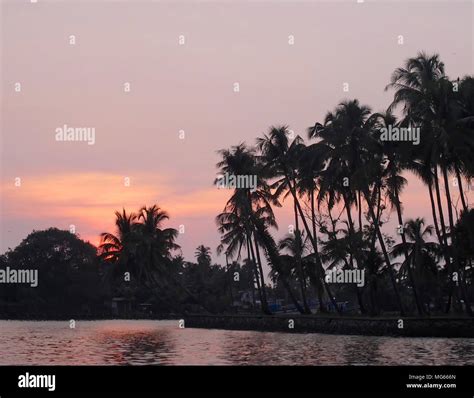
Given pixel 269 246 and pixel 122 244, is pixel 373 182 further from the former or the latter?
pixel 122 244

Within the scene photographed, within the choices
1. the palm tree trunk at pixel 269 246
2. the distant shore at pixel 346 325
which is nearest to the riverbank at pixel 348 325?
the distant shore at pixel 346 325

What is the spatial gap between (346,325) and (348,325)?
0.33 meters

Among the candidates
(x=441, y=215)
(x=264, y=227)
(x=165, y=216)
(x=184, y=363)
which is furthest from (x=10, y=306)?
(x=184, y=363)

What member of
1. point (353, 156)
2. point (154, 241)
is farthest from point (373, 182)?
point (154, 241)

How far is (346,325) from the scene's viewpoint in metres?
57.8

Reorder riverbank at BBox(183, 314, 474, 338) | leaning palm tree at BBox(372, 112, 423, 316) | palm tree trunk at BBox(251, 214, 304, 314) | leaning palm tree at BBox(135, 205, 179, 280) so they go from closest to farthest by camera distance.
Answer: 1. riverbank at BBox(183, 314, 474, 338)
2. leaning palm tree at BBox(372, 112, 423, 316)
3. palm tree trunk at BBox(251, 214, 304, 314)
4. leaning palm tree at BBox(135, 205, 179, 280)

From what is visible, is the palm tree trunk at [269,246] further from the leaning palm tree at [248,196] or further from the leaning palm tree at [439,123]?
the leaning palm tree at [439,123]

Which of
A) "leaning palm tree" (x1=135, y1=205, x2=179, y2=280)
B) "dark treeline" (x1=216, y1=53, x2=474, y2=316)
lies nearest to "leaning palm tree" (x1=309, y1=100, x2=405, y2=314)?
"dark treeline" (x1=216, y1=53, x2=474, y2=316)

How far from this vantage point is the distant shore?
47688 millimetres

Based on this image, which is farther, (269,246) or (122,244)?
(122,244)

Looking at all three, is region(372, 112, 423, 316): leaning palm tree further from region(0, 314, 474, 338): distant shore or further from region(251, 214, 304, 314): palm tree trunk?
region(251, 214, 304, 314): palm tree trunk

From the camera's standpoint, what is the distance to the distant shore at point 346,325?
4769 centimetres
